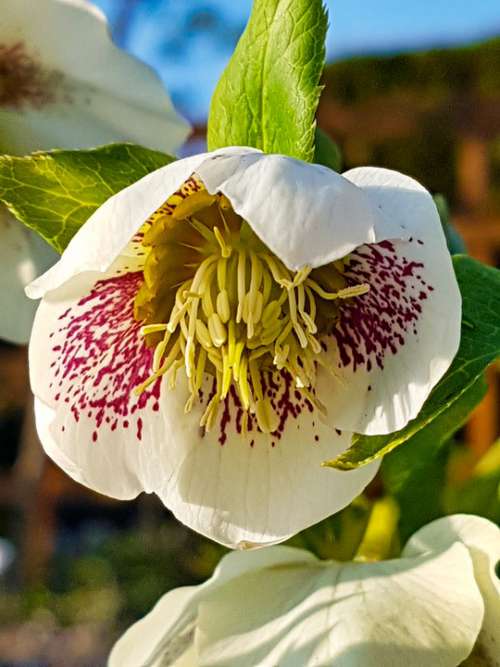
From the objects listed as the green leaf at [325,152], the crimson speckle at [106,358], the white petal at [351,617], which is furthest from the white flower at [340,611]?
the green leaf at [325,152]

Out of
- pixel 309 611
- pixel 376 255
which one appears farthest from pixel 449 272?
pixel 309 611

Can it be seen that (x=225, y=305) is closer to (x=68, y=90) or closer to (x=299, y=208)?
(x=299, y=208)

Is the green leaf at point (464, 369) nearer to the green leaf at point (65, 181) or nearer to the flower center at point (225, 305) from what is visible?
the flower center at point (225, 305)

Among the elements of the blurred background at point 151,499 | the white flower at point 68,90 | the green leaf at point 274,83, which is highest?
the green leaf at point 274,83

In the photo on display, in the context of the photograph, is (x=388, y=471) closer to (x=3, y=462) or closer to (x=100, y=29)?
(x=100, y=29)

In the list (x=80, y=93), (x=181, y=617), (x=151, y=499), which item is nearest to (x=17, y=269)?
(x=80, y=93)
